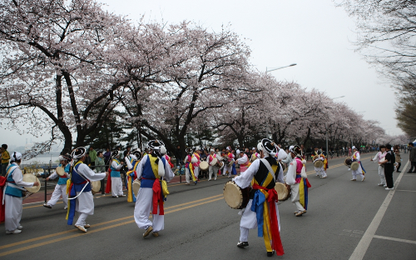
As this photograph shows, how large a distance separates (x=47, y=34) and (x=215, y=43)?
36.0 ft

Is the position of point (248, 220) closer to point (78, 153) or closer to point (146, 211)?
point (146, 211)

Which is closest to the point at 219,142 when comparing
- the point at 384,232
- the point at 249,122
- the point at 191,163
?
the point at 249,122

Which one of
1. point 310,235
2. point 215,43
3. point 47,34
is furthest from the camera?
point 215,43

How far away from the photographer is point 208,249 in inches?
192

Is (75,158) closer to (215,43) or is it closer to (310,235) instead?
(310,235)

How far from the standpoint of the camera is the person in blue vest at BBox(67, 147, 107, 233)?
6.23 meters

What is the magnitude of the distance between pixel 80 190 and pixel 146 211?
1.69 meters

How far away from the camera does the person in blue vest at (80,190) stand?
20.4ft

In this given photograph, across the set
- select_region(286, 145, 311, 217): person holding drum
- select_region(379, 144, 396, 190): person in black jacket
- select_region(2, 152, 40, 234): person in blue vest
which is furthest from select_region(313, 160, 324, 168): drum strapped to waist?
select_region(2, 152, 40, 234): person in blue vest

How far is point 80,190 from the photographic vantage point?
629 centimetres

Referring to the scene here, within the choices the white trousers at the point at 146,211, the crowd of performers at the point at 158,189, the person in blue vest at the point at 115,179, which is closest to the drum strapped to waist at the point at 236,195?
the crowd of performers at the point at 158,189

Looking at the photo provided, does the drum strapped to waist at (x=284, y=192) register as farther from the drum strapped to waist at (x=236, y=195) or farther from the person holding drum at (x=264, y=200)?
the drum strapped to waist at (x=236, y=195)

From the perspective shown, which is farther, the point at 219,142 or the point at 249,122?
the point at 219,142

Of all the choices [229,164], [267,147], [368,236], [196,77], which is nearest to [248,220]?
[267,147]
